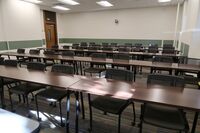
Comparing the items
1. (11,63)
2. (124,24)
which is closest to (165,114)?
(11,63)

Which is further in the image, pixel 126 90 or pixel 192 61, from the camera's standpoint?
pixel 192 61

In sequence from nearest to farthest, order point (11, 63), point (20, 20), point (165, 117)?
point (165, 117)
point (11, 63)
point (20, 20)

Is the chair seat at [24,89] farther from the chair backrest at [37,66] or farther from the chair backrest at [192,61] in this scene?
the chair backrest at [192,61]

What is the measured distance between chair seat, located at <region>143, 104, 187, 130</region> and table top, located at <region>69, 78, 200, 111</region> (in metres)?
0.26

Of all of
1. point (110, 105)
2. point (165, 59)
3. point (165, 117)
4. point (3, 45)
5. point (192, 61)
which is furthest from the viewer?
point (3, 45)

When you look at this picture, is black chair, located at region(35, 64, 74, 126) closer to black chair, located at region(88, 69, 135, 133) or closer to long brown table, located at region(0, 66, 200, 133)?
long brown table, located at region(0, 66, 200, 133)

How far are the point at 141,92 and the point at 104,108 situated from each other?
1.75 ft

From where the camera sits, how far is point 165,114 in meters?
1.77

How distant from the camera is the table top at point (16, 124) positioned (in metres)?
0.95

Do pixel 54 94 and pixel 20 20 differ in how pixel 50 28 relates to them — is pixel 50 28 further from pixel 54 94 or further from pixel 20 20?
pixel 54 94

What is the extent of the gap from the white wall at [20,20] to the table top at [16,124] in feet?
20.9

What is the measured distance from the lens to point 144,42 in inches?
342

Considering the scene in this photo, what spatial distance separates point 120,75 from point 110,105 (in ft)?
1.79

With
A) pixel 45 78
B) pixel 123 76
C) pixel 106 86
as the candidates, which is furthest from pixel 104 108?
pixel 45 78
